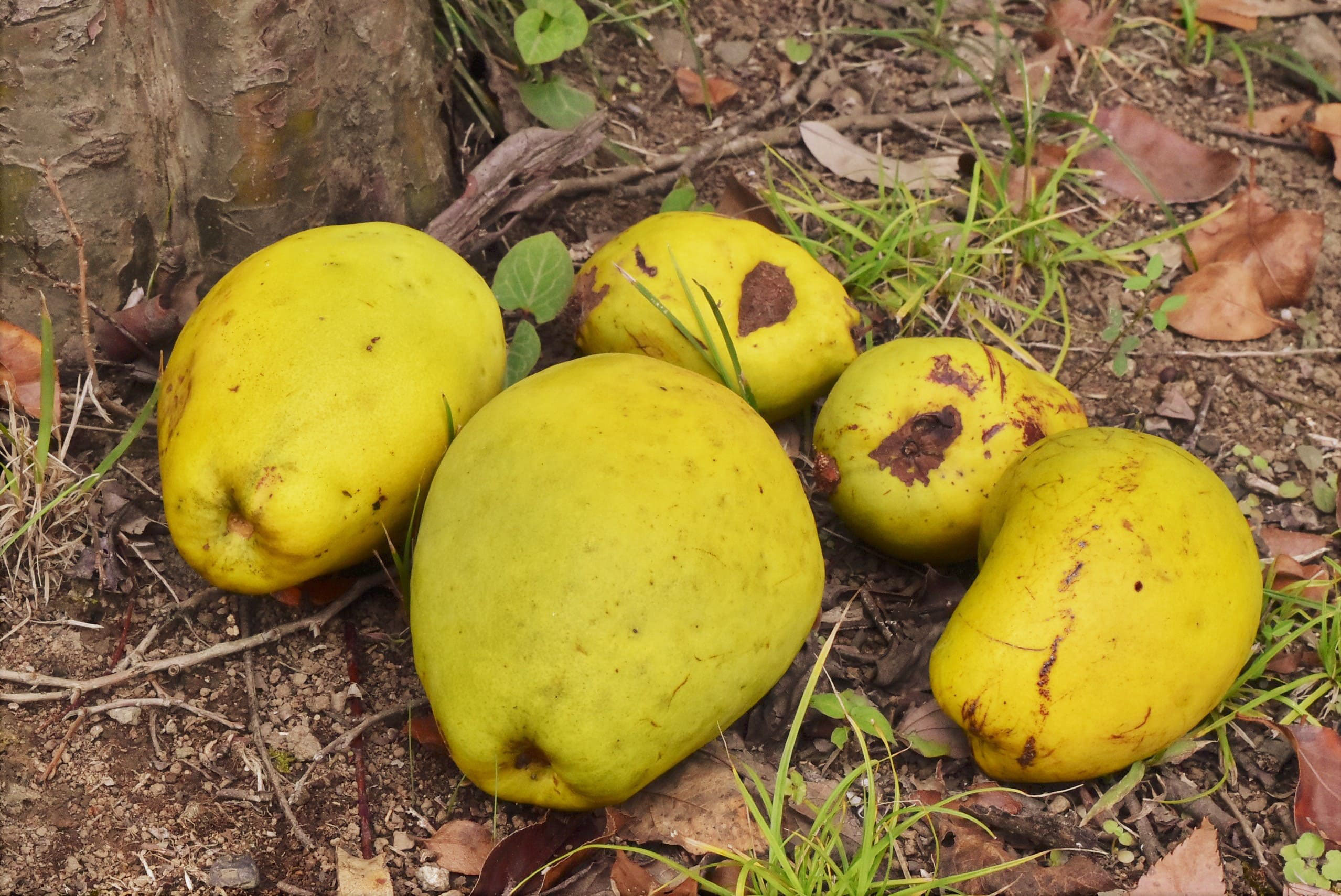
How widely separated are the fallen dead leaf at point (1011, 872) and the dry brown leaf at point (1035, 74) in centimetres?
257

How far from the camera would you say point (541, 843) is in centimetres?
212

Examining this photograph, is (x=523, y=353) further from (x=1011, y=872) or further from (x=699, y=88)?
(x=1011, y=872)

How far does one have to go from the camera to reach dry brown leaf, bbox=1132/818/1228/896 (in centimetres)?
219

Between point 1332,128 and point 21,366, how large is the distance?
3899 mm

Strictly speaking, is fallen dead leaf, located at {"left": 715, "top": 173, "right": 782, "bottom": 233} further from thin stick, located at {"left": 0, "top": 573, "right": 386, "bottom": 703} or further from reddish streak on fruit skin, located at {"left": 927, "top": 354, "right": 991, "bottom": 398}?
thin stick, located at {"left": 0, "top": 573, "right": 386, "bottom": 703}

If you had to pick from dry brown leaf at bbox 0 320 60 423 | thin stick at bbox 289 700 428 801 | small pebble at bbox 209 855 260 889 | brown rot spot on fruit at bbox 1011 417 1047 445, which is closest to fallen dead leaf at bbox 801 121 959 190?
brown rot spot on fruit at bbox 1011 417 1047 445

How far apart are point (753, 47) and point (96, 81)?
2198mm

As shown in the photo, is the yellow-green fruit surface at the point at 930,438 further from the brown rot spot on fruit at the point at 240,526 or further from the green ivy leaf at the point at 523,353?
the brown rot spot on fruit at the point at 240,526

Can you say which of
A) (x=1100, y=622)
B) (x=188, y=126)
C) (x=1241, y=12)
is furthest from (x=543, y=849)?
(x=1241, y=12)

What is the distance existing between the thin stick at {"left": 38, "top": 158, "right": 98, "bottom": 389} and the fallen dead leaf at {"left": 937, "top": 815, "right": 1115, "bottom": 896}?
2.04 metres

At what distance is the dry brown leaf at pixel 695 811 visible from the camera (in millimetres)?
2180

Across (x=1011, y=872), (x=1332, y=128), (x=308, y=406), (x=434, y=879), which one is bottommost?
(x=1011, y=872)

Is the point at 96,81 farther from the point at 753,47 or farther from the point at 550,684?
the point at 753,47

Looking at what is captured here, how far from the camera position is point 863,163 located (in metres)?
3.67
